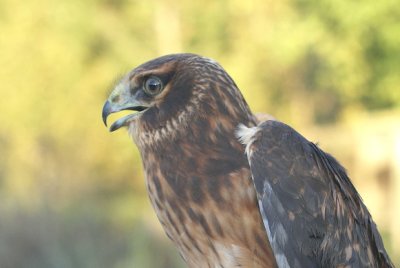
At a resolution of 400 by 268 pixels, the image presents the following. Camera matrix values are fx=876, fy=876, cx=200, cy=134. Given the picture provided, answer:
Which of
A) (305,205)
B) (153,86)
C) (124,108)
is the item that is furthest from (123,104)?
(305,205)

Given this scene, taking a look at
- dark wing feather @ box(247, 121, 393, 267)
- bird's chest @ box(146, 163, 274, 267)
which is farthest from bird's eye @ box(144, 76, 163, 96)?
dark wing feather @ box(247, 121, 393, 267)

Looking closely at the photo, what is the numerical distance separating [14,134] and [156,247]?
1127cm

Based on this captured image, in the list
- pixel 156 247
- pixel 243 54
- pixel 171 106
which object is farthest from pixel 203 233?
pixel 243 54

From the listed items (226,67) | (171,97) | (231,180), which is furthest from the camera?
(226,67)

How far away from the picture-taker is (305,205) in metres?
4.10

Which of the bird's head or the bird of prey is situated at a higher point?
the bird's head

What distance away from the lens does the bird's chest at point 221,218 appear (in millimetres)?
4090

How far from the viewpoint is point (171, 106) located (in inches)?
169

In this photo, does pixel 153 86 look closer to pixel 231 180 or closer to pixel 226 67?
pixel 231 180

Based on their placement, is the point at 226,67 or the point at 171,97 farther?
the point at 226,67

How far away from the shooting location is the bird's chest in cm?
409

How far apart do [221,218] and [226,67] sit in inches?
849

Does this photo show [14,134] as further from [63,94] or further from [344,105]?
[344,105]

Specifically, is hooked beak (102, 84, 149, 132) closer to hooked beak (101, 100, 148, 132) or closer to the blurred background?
hooked beak (101, 100, 148, 132)
